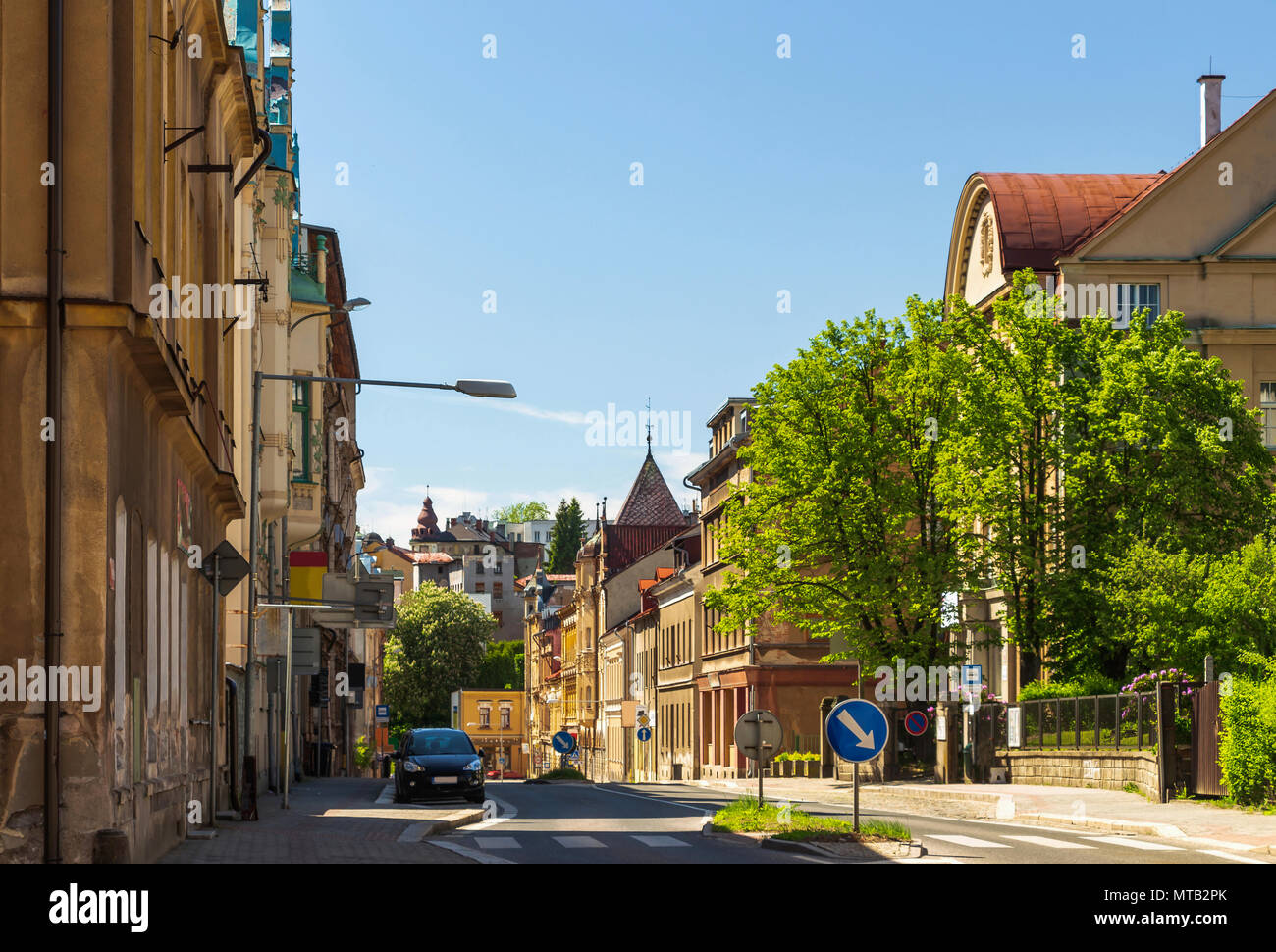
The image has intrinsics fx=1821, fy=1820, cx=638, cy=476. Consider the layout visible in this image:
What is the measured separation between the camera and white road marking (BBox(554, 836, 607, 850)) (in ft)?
66.7

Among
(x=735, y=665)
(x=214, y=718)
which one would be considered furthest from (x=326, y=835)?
(x=735, y=665)

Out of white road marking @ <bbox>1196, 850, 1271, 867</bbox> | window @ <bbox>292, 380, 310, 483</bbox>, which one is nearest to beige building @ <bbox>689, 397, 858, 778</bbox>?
window @ <bbox>292, 380, 310, 483</bbox>

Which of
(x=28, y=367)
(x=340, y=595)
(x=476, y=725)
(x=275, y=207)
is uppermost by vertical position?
(x=275, y=207)

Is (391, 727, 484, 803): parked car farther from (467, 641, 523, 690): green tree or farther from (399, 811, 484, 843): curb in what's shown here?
(467, 641, 523, 690): green tree

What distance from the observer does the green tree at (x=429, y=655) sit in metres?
111

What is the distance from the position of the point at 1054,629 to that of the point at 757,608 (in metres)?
7.42

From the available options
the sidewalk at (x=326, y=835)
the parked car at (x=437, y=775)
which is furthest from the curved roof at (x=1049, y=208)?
the sidewalk at (x=326, y=835)

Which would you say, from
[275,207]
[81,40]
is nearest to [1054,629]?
[275,207]

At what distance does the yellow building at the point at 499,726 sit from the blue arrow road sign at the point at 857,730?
4742 inches

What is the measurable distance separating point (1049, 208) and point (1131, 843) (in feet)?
106

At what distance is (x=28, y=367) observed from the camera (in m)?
13.8

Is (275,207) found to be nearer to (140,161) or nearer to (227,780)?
(227,780)

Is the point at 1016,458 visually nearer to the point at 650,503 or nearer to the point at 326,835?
the point at 326,835
